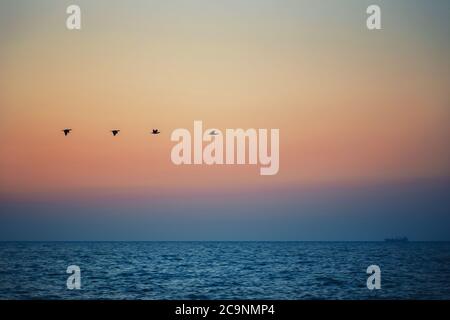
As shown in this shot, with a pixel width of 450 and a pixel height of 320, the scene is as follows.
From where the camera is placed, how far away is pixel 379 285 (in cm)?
4288
